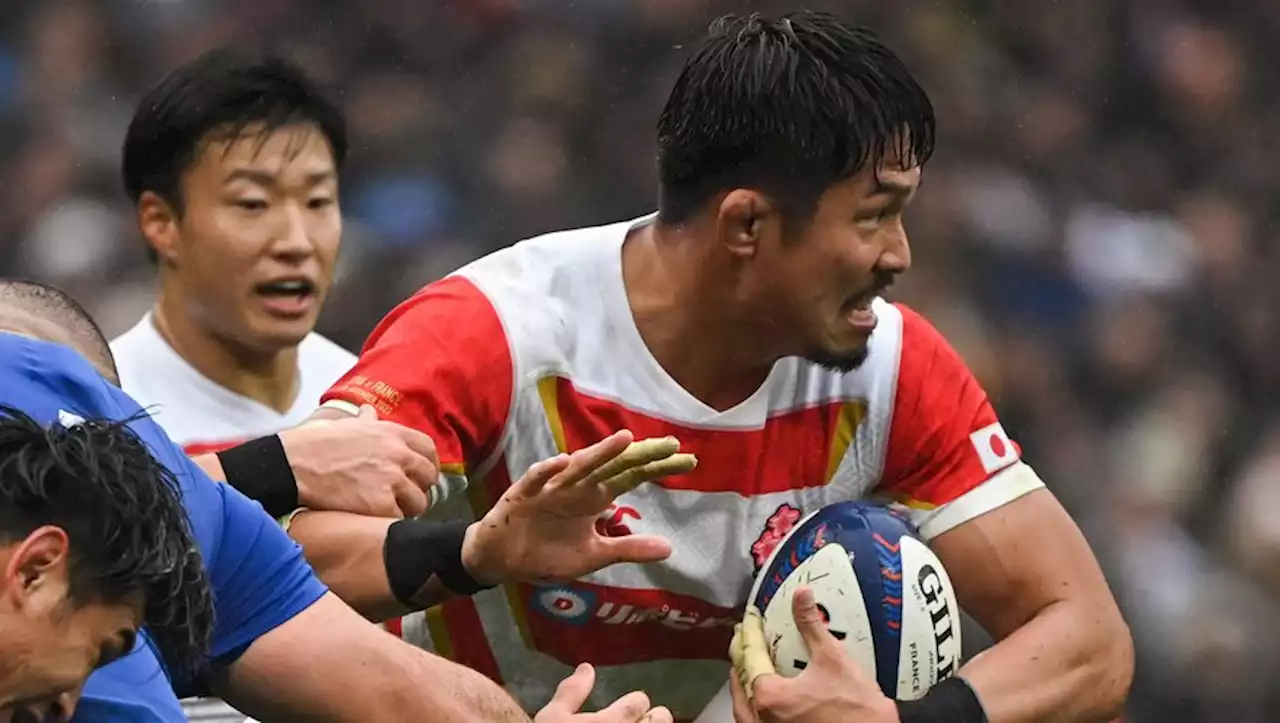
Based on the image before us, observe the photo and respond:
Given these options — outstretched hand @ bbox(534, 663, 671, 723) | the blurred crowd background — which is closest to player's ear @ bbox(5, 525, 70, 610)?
outstretched hand @ bbox(534, 663, 671, 723)

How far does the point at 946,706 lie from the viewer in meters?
3.27

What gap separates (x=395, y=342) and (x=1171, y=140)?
580 centimetres

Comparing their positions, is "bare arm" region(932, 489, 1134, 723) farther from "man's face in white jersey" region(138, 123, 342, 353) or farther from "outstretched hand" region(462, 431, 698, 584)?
"man's face in white jersey" region(138, 123, 342, 353)

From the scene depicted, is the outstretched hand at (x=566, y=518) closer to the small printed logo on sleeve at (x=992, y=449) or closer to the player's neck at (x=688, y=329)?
the player's neck at (x=688, y=329)

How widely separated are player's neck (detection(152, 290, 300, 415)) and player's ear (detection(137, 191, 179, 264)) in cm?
11

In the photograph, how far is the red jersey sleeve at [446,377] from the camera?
10.8 feet

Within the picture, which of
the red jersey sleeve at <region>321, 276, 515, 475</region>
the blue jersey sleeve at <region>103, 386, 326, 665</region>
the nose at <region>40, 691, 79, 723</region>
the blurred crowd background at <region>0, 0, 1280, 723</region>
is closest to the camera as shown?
the nose at <region>40, 691, 79, 723</region>

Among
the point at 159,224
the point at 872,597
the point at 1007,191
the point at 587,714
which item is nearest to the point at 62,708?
the point at 587,714

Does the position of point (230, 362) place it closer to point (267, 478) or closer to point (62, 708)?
point (267, 478)

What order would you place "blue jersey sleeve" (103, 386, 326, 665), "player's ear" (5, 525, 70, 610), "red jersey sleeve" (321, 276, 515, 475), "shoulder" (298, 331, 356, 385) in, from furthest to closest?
1. "shoulder" (298, 331, 356, 385)
2. "red jersey sleeve" (321, 276, 515, 475)
3. "blue jersey sleeve" (103, 386, 326, 665)
4. "player's ear" (5, 525, 70, 610)

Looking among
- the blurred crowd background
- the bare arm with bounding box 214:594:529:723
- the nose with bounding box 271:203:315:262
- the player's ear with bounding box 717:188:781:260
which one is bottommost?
the blurred crowd background

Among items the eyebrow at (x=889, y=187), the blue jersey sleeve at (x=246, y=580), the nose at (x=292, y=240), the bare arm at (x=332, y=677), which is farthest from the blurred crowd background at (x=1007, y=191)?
the blue jersey sleeve at (x=246, y=580)

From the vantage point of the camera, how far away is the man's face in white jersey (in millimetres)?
4633

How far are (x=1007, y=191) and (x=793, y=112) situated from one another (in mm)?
4826
